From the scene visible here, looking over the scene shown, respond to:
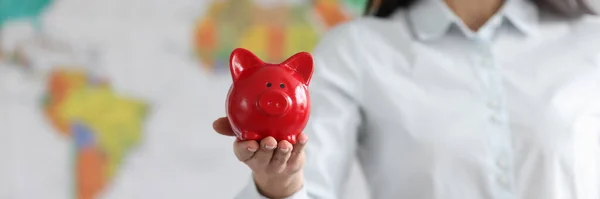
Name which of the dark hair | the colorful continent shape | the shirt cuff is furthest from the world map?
the shirt cuff

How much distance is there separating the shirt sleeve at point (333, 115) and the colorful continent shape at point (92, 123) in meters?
0.63

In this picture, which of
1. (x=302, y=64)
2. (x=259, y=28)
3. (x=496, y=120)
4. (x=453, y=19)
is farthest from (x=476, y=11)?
(x=259, y=28)

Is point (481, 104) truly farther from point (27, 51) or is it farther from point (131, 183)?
point (27, 51)

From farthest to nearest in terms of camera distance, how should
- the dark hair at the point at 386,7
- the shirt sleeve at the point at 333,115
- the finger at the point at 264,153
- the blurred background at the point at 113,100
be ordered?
the blurred background at the point at 113,100 < the dark hair at the point at 386,7 < the shirt sleeve at the point at 333,115 < the finger at the point at 264,153

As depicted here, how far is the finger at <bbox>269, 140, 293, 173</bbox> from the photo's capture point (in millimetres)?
500

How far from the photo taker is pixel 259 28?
4.45 ft

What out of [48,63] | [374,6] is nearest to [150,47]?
[48,63]

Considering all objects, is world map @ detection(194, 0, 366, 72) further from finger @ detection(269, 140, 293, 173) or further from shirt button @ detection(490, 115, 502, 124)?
finger @ detection(269, 140, 293, 173)

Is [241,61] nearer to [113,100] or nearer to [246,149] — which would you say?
[246,149]

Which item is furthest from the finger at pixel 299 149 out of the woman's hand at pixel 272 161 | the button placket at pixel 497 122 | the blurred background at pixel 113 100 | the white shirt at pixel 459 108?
the blurred background at pixel 113 100

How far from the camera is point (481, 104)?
76 cm

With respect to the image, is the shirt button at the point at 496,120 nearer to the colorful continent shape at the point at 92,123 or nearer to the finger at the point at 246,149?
the finger at the point at 246,149

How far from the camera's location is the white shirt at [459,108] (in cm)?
73

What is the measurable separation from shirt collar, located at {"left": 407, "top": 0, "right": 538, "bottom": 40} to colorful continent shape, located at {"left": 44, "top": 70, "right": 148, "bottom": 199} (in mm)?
692
